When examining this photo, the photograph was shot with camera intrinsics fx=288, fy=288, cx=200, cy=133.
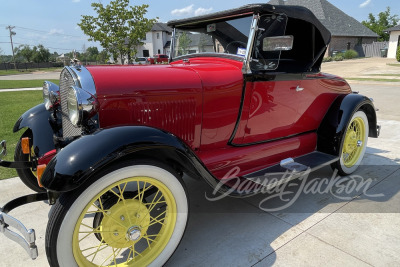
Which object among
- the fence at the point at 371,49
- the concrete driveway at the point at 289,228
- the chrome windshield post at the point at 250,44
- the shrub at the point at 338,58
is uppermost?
the fence at the point at 371,49

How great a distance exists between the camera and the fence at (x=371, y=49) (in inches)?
1341

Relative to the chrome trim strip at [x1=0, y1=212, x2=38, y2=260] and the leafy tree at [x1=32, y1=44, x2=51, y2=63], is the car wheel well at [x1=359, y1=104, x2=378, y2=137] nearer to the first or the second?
the chrome trim strip at [x1=0, y1=212, x2=38, y2=260]

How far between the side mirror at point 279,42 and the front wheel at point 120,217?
1.47 m

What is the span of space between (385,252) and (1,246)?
3.01 metres

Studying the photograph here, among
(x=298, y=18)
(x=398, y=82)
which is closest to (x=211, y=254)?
(x=298, y=18)

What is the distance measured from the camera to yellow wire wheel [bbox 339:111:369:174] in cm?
358

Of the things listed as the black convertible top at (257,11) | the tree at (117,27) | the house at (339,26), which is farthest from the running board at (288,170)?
the house at (339,26)

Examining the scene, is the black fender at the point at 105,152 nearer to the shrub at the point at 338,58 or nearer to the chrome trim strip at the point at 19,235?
the chrome trim strip at the point at 19,235

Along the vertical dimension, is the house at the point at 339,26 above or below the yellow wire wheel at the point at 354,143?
above

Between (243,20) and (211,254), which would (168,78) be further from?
(211,254)

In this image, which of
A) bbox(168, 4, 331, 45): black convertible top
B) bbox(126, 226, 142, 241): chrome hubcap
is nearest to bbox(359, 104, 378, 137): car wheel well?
bbox(168, 4, 331, 45): black convertible top

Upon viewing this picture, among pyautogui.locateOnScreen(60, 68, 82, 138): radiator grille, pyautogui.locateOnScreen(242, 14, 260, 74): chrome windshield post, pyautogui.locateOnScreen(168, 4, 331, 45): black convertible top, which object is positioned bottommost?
pyautogui.locateOnScreen(60, 68, 82, 138): radiator grille

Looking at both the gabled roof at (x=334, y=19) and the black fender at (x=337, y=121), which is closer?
the black fender at (x=337, y=121)

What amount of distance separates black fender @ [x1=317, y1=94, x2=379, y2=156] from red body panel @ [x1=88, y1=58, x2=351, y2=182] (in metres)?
0.14
